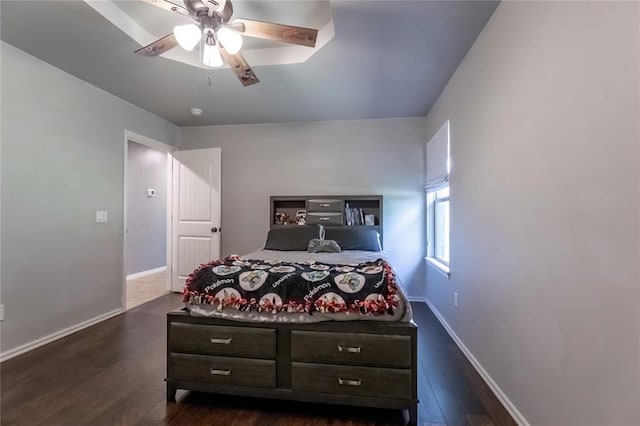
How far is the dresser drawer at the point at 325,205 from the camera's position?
399cm

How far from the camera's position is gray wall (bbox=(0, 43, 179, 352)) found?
95.6 inches

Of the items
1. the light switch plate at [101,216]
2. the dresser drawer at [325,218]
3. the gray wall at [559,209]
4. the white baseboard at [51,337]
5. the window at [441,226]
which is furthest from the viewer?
the dresser drawer at [325,218]

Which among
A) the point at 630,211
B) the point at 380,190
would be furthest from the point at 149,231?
the point at 630,211

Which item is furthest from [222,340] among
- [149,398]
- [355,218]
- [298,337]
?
[355,218]

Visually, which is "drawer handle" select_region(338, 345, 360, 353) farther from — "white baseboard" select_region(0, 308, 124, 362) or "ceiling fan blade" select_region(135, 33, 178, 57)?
"white baseboard" select_region(0, 308, 124, 362)

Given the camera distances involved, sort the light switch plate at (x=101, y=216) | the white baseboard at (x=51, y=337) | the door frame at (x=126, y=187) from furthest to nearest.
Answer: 1. the door frame at (x=126, y=187)
2. the light switch plate at (x=101, y=216)
3. the white baseboard at (x=51, y=337)

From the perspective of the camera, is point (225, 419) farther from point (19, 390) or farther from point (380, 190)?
point (380, 190)

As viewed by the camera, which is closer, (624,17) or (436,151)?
(624,17)

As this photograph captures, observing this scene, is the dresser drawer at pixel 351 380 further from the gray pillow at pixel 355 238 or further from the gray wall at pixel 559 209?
the gray pillow at pixel 355 238

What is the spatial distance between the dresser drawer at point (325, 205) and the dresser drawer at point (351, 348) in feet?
7.85

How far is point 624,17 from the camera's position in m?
1.00

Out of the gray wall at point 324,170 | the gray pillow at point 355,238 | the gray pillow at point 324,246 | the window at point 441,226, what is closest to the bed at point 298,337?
the gray pillow at point 324,246

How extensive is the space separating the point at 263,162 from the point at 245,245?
124 cm

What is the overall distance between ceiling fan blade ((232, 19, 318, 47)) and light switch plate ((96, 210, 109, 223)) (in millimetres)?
2590
